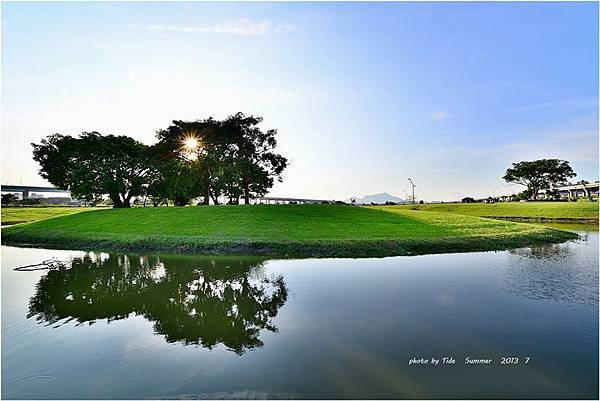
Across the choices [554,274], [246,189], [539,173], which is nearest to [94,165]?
[246,189]

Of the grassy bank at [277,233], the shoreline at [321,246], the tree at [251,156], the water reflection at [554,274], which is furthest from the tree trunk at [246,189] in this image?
the water reflection at [554,274]

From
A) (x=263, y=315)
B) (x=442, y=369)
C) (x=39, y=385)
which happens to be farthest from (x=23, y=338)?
(x=442, y=369)

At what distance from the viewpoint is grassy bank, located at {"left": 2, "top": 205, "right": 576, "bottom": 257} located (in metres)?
21.6

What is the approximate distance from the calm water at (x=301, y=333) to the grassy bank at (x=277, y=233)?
5849mm

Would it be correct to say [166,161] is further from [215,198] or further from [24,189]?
[24,189]

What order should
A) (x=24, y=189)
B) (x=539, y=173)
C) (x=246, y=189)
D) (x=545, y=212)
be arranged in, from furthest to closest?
1. (x=24, y=189)
2. (x=539, y=173)
3. (x=246, y=189)
4. (x=545, y=212)

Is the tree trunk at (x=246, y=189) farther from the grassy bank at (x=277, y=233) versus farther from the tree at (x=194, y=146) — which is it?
the grassy bank at (x=277, y=233)

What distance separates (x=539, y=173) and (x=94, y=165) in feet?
306

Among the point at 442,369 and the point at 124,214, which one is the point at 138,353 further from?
the point at 124,214

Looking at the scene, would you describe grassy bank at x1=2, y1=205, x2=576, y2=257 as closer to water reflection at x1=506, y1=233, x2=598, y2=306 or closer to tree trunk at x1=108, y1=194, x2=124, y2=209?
water reflection at x1=506, y1=233, x2=598, y2=306

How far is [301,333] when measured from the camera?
827 centimetres

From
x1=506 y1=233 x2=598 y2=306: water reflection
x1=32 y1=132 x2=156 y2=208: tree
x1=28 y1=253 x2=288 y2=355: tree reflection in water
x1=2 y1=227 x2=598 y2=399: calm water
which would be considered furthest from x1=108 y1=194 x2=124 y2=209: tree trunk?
x1=506 y1=233 x2=598 y2=306: water reflection

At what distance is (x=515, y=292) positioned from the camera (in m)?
11.8

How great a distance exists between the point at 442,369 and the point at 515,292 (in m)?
7.15
